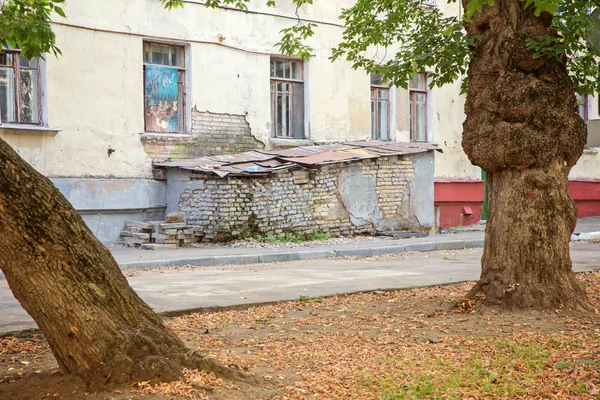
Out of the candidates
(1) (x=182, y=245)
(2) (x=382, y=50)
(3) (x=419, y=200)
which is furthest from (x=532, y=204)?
(2) (x=382, y=50)

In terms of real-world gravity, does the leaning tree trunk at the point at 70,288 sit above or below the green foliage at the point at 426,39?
below

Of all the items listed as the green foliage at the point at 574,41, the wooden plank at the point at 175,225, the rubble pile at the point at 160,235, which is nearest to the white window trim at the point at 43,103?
the rubble pile at the point at 160,235

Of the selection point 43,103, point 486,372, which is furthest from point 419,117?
point 486,372

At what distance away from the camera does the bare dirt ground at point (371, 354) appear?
462 centimetres

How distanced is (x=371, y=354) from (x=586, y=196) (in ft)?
74.1

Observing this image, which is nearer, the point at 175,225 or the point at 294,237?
the point at 175,225

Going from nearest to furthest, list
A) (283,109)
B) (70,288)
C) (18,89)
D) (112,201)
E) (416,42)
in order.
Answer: (70,288)
(416,42)
(18,89)
(112,201)
(283,109)

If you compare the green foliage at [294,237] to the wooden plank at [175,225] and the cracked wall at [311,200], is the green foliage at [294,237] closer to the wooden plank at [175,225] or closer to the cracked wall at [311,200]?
the cracked wall at [311,200]

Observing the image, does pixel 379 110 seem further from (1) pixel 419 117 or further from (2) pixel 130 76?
(2) pixel 130 76

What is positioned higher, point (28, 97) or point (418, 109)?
point (418, 109)

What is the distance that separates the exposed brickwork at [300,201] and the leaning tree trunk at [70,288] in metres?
11.7

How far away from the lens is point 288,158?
1753 centimetres

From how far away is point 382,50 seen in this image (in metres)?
22.3

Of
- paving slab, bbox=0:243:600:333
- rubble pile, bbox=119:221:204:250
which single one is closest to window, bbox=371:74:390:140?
rubble pile, bbox=119:221:204:250
